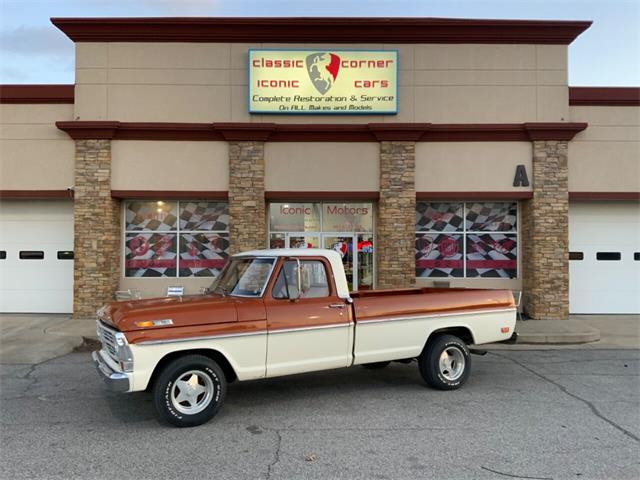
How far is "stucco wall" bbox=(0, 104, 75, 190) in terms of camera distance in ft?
41.2

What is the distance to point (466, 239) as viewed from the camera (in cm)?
1333

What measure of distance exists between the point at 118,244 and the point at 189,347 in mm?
8595

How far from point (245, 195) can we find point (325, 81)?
3567 mm

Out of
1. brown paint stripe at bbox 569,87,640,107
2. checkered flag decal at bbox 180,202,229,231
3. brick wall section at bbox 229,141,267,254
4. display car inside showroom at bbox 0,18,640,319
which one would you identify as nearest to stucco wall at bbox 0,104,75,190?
display car inside showroom at bbox 0,18,640,319

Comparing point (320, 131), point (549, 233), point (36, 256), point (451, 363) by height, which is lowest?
point (451, 363)

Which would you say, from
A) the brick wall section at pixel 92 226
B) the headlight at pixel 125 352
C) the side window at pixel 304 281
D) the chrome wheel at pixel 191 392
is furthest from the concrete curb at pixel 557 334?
the brick wall section at pixel 92 226

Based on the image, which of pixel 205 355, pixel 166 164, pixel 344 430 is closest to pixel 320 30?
pixel 166 164

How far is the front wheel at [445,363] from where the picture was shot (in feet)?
21.5

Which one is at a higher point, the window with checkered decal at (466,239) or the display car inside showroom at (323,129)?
the display car inside showroom at (323,129)

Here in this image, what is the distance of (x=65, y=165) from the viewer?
41.3ft

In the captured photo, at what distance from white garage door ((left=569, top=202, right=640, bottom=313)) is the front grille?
39.2 ft

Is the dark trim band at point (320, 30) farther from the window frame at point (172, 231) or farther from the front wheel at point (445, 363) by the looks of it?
the front wheel at point (445, 363)

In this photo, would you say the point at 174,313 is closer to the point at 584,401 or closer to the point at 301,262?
the point at 301,262

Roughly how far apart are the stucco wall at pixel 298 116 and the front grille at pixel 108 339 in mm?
7968
